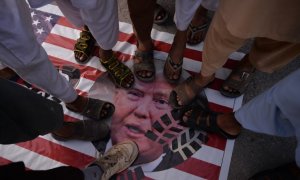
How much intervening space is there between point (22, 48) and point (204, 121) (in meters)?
0.83

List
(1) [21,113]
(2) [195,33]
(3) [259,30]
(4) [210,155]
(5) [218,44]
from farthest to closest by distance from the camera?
(2) [195,33] < (4) [210,155] < (5) [218,44] < (3) [259,30] < (1) [21,113]

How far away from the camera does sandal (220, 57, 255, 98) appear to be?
129cm

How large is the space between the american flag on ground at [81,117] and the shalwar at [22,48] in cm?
40

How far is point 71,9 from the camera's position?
1.14 meters

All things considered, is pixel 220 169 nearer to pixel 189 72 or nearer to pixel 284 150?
pixel 284 150

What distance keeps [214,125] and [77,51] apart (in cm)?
79

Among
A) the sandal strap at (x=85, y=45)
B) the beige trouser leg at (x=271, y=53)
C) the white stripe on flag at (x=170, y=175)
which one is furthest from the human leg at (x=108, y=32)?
the beige trouser leg at (x=271, y=53)

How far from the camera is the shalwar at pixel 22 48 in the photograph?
2.36 ft

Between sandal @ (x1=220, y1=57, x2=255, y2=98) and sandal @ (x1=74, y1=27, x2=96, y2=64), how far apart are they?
0.71 m

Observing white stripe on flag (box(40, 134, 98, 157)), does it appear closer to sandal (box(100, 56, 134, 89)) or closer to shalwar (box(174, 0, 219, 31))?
sandal (box(100, 56, 134, 89))

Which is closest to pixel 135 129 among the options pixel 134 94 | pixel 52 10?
pixel 134 94

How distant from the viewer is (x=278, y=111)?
840 millimetres

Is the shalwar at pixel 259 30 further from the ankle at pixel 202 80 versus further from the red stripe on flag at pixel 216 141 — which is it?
the red stripe on flag at pixel 216 141

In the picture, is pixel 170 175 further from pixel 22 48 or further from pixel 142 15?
pixel 22 48
